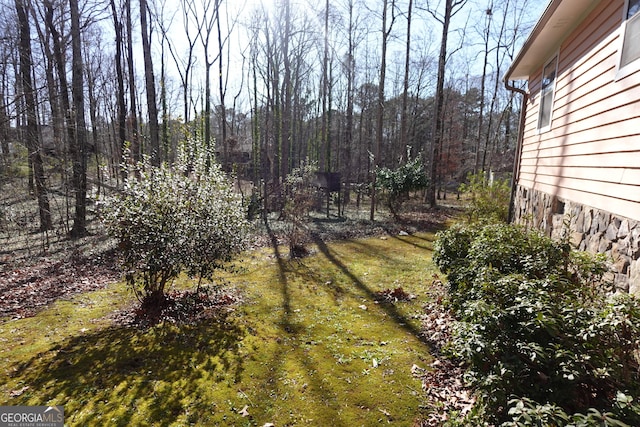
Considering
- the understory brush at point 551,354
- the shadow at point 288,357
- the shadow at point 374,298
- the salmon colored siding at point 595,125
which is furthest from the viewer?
the shadow at point 374,298

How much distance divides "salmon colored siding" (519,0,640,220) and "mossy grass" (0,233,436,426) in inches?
106

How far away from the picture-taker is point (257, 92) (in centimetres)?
1898

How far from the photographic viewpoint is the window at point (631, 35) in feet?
9.86

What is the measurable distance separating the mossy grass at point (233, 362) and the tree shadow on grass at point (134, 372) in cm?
1

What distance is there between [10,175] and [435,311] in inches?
375

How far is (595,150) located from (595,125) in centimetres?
33

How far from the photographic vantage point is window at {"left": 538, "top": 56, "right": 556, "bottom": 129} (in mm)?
5586

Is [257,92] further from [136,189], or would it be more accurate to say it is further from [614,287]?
[614,287]

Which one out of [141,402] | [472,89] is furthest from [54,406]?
[472,89]

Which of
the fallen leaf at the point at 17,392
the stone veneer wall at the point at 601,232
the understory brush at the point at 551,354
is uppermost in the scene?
the stone veneer wall at the point at 601,232

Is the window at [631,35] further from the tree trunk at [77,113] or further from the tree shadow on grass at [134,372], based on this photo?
the tree trunk at [77,113]

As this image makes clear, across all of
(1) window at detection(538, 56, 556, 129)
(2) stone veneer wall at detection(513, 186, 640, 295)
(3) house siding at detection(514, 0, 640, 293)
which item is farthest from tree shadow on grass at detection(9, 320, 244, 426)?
(1) window at detection(538, 56, 556, 129)

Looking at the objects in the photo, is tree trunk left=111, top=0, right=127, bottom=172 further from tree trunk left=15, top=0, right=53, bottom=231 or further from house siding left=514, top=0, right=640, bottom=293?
house siding left=514, top=0, right=640, bottom=293

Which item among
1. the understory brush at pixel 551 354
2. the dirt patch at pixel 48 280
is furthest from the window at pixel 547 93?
the dirt patch at pixel 48 280
